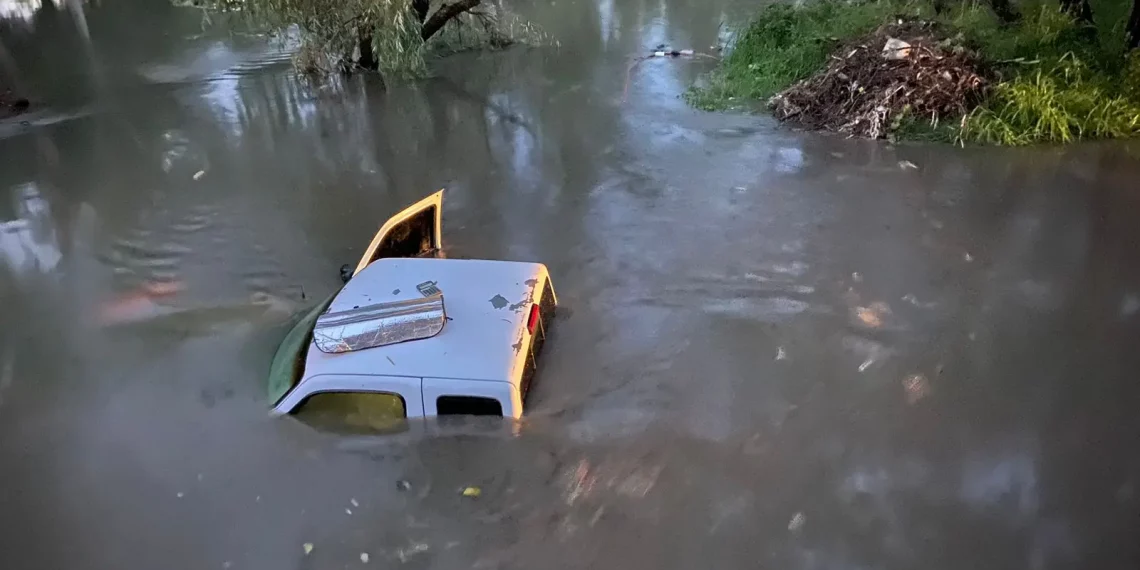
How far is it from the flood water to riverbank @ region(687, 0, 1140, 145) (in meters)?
0.29

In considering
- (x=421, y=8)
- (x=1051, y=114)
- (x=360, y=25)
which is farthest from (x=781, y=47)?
(x=360, y=25)

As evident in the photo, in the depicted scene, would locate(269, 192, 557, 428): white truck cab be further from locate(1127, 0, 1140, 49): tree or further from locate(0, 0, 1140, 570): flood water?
locate(1127, 0, 1140, 49): tree

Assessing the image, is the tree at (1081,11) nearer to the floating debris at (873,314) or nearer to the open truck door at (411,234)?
the floating debris at (873,314)

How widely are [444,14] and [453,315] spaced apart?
5334 mm

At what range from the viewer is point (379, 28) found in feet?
23.6

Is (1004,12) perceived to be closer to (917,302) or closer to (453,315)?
(917,302)

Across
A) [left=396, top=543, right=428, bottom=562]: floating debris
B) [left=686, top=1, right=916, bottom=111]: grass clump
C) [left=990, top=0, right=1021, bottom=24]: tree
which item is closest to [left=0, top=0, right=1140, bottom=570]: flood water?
[left=396, top=543, right=428, bottom=562]: floating debris

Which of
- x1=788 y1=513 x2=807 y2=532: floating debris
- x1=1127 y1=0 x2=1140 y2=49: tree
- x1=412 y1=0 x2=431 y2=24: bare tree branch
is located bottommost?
x1=788 y1=513 x2=807 y2=532: floating debris

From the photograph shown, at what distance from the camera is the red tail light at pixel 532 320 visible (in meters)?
3.36

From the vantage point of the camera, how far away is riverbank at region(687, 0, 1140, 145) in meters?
5.63

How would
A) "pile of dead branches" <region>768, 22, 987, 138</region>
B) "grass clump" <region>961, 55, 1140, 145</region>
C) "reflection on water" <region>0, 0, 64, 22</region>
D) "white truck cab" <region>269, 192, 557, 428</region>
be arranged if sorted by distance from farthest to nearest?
"reflection on water" <region>0, 0, 64, 22</region>
"pile of dead branches" <region>768, 22, 987, 138</region>
"grass clump" <region>961, 55, 1140, 145</region>
"white truck cab" <region>269, 192, 557, 428</region>

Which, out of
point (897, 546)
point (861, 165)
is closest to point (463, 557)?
point (897, 546)

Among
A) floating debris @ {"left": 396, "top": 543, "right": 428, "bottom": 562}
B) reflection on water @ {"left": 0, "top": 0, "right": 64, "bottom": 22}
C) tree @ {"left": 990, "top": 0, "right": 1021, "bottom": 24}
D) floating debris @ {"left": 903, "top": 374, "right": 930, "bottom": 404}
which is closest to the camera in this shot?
floating debris @ {"left": 396, "top": 543, "right": 428, "bottom": 562}

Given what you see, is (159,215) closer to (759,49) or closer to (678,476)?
(678,476)
